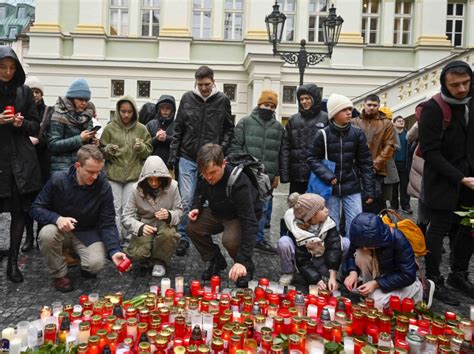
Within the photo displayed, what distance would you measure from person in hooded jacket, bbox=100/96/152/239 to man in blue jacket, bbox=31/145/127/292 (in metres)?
0.87

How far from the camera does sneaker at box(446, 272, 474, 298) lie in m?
3.96

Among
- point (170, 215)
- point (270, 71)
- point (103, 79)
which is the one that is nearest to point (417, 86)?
point (270, 71)

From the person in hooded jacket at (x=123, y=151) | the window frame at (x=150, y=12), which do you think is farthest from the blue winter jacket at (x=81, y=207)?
the window frame at (x=150, y=12)

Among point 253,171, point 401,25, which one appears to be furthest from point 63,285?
point 401,25

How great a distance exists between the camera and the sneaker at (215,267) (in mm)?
4254

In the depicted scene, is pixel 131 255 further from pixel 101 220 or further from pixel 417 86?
pixel 417 86

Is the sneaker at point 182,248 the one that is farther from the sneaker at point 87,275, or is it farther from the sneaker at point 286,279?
the sneaker at point 286,279

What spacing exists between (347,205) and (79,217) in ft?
8.37

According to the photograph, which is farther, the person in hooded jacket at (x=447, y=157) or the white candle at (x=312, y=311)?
the person in hooded jacket at (x=447, y=157)

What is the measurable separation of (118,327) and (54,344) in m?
0.38

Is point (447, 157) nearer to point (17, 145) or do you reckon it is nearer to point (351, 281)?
point (351, 281)

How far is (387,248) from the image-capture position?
3.42 m

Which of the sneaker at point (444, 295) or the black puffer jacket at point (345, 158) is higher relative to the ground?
the black puffer jacket at point (345, 158)

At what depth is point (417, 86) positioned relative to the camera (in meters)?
15.0
